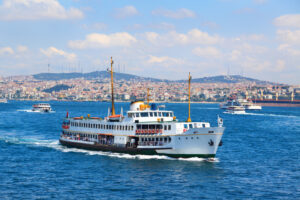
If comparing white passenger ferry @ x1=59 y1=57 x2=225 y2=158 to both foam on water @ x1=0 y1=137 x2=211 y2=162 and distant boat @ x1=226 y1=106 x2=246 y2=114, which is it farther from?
distant boat @ x1=226 y1=106 x2=246 y2=114

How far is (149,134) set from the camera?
44031 mm

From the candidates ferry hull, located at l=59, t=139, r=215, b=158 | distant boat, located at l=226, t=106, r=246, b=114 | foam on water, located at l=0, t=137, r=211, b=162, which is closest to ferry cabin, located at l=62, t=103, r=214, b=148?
ferry hull, located at l=59, t=139, r=215, b=158

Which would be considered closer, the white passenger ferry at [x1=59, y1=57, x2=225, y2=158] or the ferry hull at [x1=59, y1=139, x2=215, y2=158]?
the white passenger ferry at [x1=59, y1=57, x2=225, y2=158]

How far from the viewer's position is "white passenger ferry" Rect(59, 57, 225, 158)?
41594 mm

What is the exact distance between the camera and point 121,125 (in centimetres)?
4644

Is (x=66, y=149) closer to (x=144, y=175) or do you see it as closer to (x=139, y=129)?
(x=139, y=129)

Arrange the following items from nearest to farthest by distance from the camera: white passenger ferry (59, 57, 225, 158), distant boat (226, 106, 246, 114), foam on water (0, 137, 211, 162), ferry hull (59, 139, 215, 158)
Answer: white passenger ferry (59, 57, 225, 158), ferry hull (59, 139, 215, 158), foam on water (0, 137, 211, 162), distant boat (226, 106, 246, 114)

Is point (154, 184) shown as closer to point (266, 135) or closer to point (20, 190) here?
point (20, 190)

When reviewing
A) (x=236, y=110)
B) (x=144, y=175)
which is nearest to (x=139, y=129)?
(x=144, y=175)

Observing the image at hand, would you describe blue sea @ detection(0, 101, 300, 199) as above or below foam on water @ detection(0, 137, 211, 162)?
below

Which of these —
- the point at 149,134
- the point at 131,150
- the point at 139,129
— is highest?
the point at 139,129

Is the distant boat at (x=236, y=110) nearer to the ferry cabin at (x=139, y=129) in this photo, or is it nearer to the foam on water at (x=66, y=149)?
the foam on water at (x=66, y=149)

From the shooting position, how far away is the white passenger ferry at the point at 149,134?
4159 cm

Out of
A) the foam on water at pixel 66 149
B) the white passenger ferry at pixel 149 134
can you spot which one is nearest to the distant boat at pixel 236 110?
the foam on water at pixel 66 149
